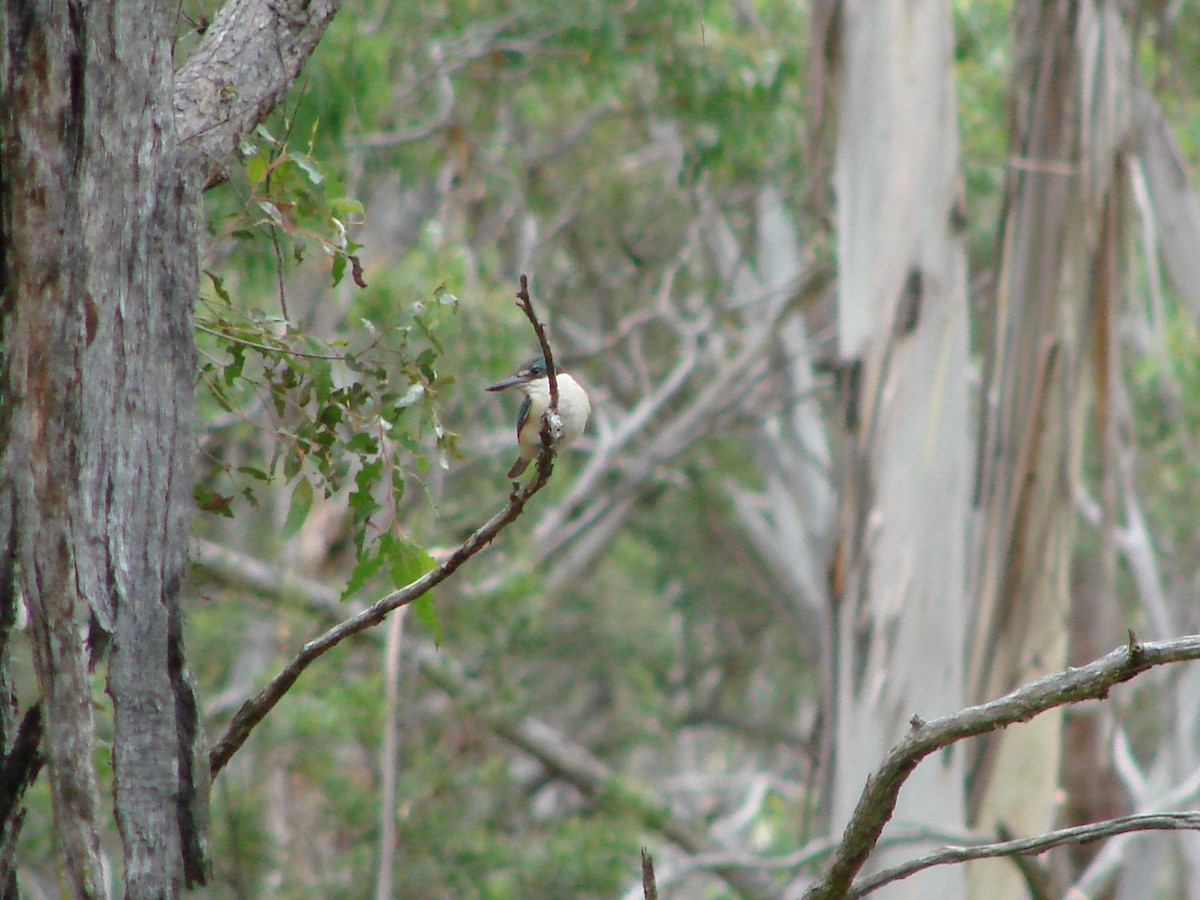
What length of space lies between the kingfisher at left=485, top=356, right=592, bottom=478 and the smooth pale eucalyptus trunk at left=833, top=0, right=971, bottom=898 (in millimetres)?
2445

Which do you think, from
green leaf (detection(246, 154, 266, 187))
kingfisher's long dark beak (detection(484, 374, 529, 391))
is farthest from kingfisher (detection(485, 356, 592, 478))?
green leaf (detection(246, 154, 266, 187))

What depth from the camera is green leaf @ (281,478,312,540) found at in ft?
7.75

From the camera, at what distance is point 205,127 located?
6.36 feet

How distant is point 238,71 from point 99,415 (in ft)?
1.92

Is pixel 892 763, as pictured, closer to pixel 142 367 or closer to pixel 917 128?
pixel 142 367

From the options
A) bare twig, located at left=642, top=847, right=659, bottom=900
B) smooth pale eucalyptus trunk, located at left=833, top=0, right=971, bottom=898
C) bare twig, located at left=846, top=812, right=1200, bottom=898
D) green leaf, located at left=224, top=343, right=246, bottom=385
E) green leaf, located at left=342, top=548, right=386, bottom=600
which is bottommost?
bare twig, located at left=642, top=847, right=659, bottom=900

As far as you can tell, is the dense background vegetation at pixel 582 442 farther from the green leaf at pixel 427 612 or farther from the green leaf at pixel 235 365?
the green leaf at pixel 427 612

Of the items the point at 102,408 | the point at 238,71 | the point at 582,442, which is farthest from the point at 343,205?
the point at 582,442

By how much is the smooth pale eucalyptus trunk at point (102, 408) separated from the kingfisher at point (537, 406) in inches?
54.0

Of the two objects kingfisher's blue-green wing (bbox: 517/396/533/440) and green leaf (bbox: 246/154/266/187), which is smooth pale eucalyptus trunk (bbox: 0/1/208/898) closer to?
green leaf (bbox: 246/154/266/187)

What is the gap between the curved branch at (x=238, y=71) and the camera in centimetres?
194

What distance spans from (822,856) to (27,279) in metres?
4.63

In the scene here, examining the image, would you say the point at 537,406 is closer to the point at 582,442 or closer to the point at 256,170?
the point at 256,170

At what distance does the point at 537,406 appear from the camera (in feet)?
11.6
